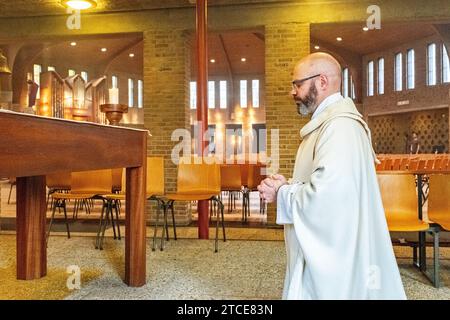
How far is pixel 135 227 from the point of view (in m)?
3.31

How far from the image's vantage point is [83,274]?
362cm

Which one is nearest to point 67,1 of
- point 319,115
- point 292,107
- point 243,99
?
point 292,107

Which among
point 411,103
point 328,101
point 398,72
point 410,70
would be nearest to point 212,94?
point 398,72

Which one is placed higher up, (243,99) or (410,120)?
(243,99)

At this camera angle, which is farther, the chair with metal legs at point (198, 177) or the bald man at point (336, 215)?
the chair with metal legs at point (198, 177)

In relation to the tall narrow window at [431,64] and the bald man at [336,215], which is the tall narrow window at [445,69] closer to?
the tall narrow window at [431,64]

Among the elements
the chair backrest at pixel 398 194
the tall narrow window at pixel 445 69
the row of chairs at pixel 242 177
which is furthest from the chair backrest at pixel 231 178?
the tall narrow window at pixel 445 69

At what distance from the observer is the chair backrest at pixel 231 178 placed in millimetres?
6375

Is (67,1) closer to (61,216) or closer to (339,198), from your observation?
(61,216)

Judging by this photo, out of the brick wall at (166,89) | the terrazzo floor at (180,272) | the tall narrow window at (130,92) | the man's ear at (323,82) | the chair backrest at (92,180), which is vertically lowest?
the terrazzo floor at (180,272)

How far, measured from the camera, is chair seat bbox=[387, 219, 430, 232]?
129 inches

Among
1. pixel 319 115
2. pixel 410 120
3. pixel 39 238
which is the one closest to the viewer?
pixel 319 115

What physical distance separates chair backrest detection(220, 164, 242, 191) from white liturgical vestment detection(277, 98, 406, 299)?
4.30 metres

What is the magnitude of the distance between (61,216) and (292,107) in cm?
388
